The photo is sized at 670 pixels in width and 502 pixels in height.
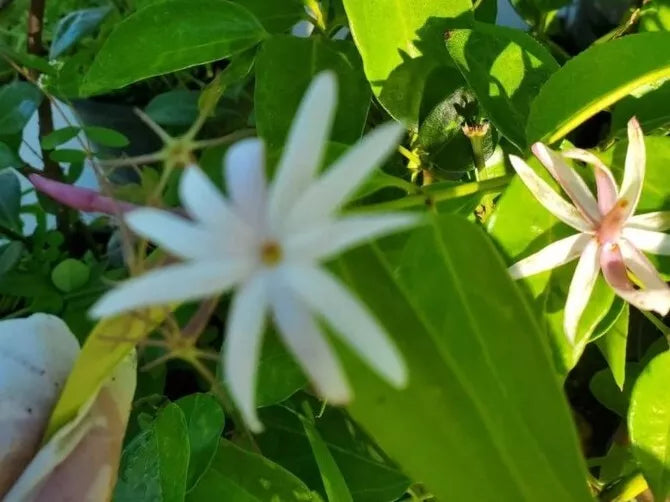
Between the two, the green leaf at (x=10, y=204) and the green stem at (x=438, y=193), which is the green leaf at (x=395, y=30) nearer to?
the green stem at (x=438, y=193)

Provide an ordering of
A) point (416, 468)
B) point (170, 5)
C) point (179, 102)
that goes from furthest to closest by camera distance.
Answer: point (179, 102) < point (170, 5) < point (416, 468)

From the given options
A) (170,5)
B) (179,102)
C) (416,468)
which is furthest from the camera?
(179,102)

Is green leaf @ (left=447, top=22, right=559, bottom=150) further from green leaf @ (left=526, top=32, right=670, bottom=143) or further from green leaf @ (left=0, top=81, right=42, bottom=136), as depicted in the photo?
green leaf @ (left=0, top=81, right=42, bottom=136)

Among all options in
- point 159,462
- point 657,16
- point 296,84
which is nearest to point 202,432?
point 159,462

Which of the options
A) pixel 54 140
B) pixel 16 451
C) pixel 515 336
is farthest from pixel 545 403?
pixel 54 140

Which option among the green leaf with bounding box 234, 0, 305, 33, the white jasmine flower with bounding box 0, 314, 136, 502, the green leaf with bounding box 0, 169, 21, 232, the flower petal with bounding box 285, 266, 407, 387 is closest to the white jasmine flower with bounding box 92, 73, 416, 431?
the flower petal with bounding box 285, 266, 407, 387

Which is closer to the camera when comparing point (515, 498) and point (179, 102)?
point (515, 498)

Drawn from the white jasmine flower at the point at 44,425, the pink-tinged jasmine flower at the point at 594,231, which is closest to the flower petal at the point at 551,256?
the pink-tinged jasmine flower at the point at 594,231

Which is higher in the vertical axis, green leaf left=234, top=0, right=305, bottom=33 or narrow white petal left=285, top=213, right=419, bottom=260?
green leaf left=234, top=0, right=305, bottom=33

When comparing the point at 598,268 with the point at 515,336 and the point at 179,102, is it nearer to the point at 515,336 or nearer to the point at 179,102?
the point at 515,336
